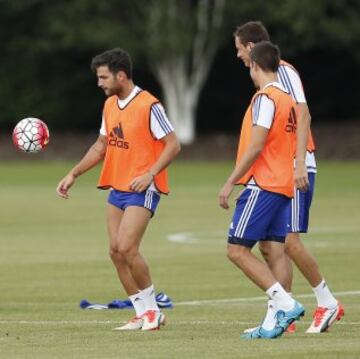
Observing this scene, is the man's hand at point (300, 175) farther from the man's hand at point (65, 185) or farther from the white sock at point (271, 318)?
the man's hand at point (65, 185)

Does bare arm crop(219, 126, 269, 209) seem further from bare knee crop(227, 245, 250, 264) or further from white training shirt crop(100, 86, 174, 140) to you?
white training shirt crop(100, 86, 174, 140)

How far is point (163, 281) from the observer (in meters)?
17.0

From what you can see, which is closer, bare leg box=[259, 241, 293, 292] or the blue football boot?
the blue football boot

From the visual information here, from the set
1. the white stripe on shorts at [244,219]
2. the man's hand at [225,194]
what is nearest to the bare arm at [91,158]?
the white stripe on shorts at [244,219]

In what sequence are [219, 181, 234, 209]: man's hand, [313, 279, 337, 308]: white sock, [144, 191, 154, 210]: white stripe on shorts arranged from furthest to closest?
[144, 191, 154, 210]: white stripe on shorts → [313, 279, 337, 308]: white sock → [219, 181, 234, 209]: man's hand

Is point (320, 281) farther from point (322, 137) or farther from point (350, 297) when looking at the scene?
point (322, 137)

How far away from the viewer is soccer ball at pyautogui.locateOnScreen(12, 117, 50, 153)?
13.3 metres

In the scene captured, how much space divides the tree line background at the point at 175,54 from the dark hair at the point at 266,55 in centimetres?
4143

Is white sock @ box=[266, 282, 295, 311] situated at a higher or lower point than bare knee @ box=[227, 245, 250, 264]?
lower

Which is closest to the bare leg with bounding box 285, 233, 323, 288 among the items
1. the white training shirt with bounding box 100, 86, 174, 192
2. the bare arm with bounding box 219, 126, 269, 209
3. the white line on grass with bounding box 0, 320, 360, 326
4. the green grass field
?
the green grass field

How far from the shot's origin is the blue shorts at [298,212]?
40.2ft

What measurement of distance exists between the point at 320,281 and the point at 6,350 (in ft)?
9.43

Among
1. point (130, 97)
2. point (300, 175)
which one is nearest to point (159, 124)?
point (130, 97)

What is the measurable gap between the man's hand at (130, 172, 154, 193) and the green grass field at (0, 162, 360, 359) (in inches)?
45.8
